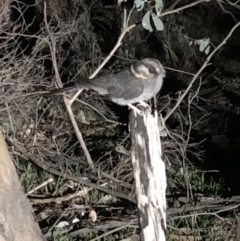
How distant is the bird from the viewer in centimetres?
372

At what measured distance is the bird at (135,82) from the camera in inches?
147

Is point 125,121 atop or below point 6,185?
below

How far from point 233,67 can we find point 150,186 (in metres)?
2.78

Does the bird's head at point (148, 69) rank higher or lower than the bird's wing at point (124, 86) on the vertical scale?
higher

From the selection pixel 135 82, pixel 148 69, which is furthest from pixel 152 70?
pixel 135 82

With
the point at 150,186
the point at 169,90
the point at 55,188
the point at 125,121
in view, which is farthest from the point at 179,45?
the point at 150,186

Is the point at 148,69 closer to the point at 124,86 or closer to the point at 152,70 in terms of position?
the point at 152,70

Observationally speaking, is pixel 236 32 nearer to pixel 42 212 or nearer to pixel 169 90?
pixel 169 90

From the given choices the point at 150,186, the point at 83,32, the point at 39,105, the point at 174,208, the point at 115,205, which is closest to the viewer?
the point at 150,186

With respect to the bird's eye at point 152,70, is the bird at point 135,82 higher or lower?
lower

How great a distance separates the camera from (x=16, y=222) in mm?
3244

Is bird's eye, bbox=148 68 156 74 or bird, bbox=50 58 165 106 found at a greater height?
bird's eye, bbox=148 68 156 74

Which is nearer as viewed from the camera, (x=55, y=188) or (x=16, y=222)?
(x=16, y=222)

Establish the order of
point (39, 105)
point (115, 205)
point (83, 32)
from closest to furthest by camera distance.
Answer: point (115, 205), point (39, 105), point (83, 32)
